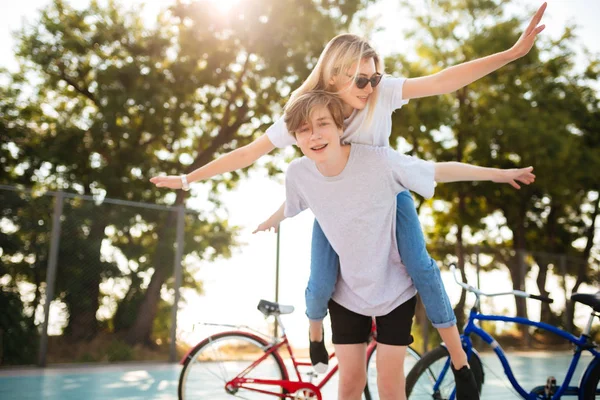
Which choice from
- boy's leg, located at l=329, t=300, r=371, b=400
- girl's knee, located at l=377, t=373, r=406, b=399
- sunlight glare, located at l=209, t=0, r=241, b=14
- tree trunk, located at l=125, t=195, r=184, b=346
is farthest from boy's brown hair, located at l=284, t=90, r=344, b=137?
sunlight glare, located at l=209, t=0, r=241, b=14

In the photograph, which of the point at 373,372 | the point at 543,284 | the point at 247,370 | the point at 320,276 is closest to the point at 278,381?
the point at 247,370

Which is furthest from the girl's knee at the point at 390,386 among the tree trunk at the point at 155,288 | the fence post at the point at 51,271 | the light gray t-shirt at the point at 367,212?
the tree trunk at the point at 155,288

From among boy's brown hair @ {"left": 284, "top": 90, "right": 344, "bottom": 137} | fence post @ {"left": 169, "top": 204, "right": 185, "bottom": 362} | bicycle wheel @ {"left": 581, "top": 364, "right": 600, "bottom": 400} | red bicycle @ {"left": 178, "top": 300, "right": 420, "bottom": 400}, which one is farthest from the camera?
fence post @ {"left": 169, "top": 204, "right": 185, "bottom": 362}

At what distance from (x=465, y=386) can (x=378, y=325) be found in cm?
54

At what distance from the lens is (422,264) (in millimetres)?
2508

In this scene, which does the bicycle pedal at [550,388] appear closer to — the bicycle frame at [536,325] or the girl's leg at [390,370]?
the bicycle frame at [536,325]

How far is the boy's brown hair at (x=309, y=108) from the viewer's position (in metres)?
2.43

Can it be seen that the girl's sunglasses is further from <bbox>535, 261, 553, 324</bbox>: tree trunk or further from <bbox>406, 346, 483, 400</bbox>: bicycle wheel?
<bbox>535, 261, 553, 324</bbox>: tree trunk

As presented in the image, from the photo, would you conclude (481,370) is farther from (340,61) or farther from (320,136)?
(340,61)

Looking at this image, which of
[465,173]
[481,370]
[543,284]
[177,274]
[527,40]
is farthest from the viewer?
[543,284]

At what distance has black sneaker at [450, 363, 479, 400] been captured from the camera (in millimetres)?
2795

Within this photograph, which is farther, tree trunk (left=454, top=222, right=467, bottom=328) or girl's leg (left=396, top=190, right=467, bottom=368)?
tree trunk (left=454, top=222, right=467, bottom=328)

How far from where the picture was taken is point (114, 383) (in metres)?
6.33

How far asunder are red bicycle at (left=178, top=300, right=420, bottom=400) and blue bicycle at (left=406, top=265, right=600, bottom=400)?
0.33 meters
